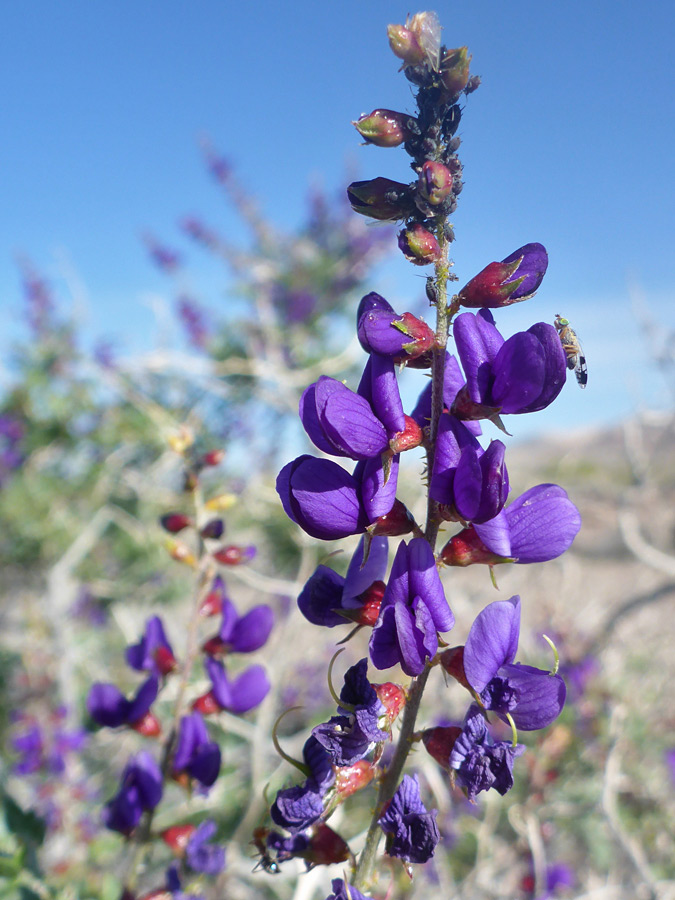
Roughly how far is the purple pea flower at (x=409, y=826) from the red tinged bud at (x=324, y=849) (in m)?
0.14

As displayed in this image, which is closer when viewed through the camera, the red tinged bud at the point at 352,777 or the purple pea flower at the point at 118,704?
the red tinged bud at the point at 352,777

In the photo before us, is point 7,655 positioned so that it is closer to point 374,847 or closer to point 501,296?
point 374,847

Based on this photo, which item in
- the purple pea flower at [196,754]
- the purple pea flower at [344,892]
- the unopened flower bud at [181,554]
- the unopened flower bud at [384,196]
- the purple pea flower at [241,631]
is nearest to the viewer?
the purple pea flower at [344,892]

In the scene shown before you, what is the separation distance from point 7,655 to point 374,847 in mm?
4617

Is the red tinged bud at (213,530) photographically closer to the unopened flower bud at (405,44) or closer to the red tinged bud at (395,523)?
the red tinged bud at (395,523)

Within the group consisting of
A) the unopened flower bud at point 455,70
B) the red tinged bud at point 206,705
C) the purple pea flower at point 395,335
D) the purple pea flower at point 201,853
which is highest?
the unopened flower bud at point 455,70

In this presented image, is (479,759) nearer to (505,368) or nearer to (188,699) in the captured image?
(505,368)

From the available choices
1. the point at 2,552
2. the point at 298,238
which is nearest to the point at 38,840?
the point at 2,552

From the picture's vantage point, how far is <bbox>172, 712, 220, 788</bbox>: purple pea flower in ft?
4.42

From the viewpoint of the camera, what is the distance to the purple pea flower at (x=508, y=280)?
35.5 inches

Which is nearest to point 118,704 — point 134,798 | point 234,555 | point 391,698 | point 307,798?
point 134,798

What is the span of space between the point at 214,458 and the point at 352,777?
90cm

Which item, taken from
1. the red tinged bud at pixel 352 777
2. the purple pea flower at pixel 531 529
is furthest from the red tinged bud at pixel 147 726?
the purple pea flower at pixel 531 529

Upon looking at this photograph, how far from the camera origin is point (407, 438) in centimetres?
93
